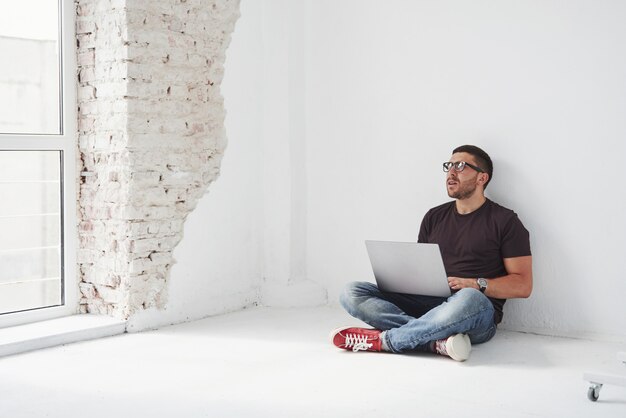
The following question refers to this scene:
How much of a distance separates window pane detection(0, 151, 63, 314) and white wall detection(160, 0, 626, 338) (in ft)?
2.15

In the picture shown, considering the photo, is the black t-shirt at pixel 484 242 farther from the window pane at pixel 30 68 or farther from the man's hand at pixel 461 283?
the window pane at pixel 30 68

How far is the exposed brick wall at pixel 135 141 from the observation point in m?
4.15

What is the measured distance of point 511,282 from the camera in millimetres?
3877

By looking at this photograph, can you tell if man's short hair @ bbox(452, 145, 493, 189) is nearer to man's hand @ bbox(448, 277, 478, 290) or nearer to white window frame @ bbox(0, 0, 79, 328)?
man's hand @ bbox(448, 277, 478, 290)

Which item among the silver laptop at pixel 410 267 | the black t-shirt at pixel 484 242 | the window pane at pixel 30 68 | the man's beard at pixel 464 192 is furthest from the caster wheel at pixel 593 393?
the window pane at pixel 30 68

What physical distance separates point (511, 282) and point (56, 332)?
2182 mm

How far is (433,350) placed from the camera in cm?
367

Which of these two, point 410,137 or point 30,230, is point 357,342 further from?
point 30,230

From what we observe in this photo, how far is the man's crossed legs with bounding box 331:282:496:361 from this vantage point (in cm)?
357

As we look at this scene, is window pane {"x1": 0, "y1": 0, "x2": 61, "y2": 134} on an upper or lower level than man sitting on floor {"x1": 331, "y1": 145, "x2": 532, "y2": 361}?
upper

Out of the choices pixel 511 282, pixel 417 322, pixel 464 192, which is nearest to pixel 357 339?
pixel 417 322

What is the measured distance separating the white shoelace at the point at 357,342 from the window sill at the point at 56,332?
122cm

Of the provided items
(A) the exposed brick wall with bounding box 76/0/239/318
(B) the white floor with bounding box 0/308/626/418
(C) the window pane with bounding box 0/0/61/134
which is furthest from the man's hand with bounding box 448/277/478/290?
(C) the window pane with bounding box 0/0/61/134

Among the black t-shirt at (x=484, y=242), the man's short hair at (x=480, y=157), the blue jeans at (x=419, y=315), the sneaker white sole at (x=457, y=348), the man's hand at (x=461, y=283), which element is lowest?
the sneaker white sole at (x=457, y=348)
